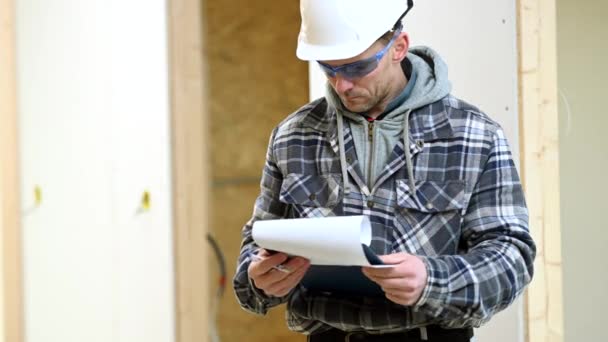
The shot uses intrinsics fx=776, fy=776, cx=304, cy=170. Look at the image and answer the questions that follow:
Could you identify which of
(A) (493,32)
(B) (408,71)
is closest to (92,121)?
(A) (493,32)

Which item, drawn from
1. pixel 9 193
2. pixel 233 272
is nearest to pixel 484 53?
pixel 9 193

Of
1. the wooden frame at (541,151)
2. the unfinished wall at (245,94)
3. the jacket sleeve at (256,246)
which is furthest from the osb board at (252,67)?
the jacket sleeve at (256,246)

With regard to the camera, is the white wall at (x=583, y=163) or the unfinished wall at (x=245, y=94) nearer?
the white wall at (x=583, y=163)

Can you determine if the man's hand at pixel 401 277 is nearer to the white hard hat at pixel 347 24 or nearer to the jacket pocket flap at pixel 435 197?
the jacket pocket flap at pixel 435 197

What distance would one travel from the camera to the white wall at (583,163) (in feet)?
9.55

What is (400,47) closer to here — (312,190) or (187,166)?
(312,190)

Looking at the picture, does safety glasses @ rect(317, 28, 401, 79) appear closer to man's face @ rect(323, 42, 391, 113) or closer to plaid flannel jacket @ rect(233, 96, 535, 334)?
man's face @ rect(323, 42, 391, 113)

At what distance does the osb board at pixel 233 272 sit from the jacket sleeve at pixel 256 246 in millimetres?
2399

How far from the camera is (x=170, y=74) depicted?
9.94 ft

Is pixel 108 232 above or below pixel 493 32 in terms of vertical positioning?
below

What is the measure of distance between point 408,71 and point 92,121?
1.85m

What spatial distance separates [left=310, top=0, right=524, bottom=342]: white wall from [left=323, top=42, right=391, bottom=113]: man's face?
2.80ft

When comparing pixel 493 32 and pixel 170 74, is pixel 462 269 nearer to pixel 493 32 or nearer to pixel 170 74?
pixel 493 32

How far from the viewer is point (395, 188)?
1469 mm
